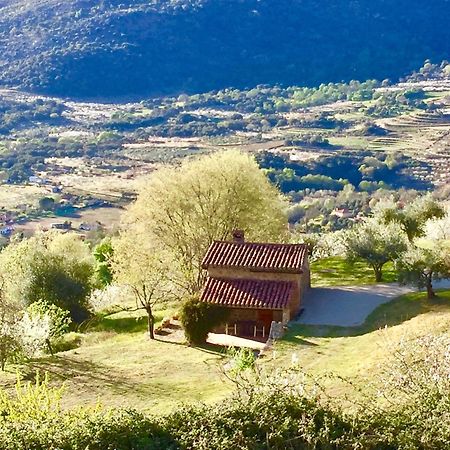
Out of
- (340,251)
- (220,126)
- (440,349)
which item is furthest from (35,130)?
(440,349)

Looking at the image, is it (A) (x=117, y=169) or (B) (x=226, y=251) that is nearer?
(B) (x=226, y=251)

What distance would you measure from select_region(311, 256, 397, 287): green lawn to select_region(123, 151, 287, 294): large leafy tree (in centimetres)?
414

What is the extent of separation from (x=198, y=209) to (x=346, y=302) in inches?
392

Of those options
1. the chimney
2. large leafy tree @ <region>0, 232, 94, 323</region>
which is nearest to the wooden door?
the chimney

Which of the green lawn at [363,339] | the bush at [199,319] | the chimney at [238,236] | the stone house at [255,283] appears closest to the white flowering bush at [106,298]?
the chimney at [238,236]

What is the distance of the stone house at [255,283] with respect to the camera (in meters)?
29.6

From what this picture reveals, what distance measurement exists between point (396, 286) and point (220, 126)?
491 ft

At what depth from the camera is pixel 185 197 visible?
37.1 metres

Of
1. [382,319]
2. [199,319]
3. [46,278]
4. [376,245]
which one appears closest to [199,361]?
[199,319]

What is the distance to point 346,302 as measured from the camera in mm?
32188

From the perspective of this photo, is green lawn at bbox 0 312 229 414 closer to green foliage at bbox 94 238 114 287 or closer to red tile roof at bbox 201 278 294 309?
red tile roof at bbox 201 278 294 309

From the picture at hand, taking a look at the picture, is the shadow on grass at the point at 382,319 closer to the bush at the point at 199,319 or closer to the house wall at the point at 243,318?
the house wall at the point at 243,318

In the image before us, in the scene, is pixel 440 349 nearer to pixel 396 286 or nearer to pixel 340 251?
pixel 396 286

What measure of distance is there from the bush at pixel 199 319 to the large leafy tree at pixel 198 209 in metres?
6.25
